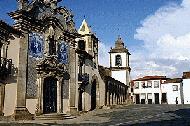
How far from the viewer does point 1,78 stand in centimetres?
2027

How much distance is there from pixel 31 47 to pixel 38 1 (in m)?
4.05

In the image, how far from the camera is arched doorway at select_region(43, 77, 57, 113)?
24.4 meters

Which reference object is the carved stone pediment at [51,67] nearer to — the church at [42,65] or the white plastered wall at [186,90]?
the church at [42,65]

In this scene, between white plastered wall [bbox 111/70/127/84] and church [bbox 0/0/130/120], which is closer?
church [bbox 0/0/130/120]

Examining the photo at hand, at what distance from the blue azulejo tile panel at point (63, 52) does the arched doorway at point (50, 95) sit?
2.24 metres

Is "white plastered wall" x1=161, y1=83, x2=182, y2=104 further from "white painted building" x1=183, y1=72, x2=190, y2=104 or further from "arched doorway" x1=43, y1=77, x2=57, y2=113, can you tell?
"arched doorway" x1=43, y1=77, x2=57, y2=113

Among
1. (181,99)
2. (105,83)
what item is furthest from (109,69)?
(181,99)

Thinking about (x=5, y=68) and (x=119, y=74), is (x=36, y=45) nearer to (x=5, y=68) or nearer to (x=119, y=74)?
(x=5, y=68)

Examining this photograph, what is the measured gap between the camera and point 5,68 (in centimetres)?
2036

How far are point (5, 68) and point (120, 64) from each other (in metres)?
35.3

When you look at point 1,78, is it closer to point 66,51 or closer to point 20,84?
point 20,84

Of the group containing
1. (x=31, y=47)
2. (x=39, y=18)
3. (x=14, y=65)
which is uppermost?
(x=39, y=18)

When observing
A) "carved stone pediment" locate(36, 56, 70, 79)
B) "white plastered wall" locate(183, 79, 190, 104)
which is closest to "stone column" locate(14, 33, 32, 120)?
"carved stone pediment" locate(36, 56, 70, 79)

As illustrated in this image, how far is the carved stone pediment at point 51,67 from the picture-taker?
23.8 metres
